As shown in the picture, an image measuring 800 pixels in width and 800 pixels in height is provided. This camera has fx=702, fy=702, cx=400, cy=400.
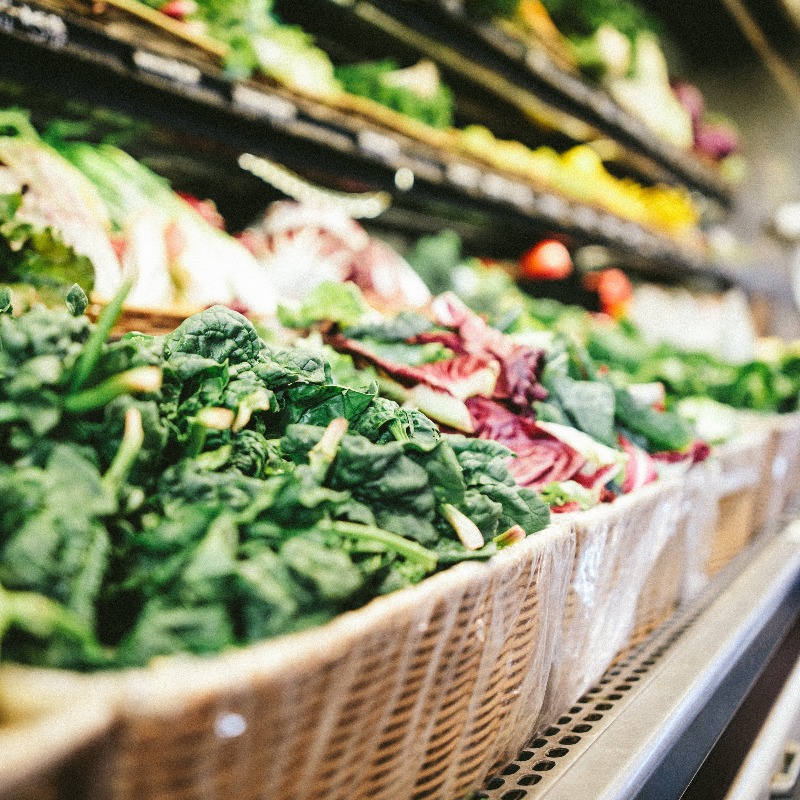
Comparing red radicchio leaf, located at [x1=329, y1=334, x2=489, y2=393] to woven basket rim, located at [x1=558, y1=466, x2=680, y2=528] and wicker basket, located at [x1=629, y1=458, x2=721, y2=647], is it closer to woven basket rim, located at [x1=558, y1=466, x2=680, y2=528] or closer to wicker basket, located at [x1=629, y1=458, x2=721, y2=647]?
woven basket rim, located at [x1=558, y1=466, x2=680, y2=528]

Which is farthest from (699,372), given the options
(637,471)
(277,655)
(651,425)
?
(277,655)

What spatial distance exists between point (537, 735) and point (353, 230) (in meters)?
1.77

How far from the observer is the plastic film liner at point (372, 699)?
0.53 meters

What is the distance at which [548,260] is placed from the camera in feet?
12.1

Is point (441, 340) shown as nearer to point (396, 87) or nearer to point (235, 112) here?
point (235, 112)

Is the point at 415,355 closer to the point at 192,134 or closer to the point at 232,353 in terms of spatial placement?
the point at 232,353

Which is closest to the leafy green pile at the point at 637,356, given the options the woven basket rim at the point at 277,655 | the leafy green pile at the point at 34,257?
the leafy green pile at the point at 34,257

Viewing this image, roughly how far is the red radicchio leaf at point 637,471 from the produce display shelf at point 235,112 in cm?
126

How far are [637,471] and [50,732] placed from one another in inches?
48.8

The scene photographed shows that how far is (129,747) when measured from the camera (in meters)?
0.51

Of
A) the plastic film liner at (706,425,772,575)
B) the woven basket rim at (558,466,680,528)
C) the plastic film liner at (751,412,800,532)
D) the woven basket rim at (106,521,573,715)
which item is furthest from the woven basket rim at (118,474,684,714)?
the plastic film liner at (751,412,800,532)

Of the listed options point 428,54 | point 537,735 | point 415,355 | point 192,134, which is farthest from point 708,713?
point 428,54

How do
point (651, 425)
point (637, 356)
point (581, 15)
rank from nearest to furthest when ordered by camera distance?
1. point (651, 425)
2. point (637, 356)
3. point (581, 15)

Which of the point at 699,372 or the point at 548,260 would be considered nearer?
the point at 699,372
